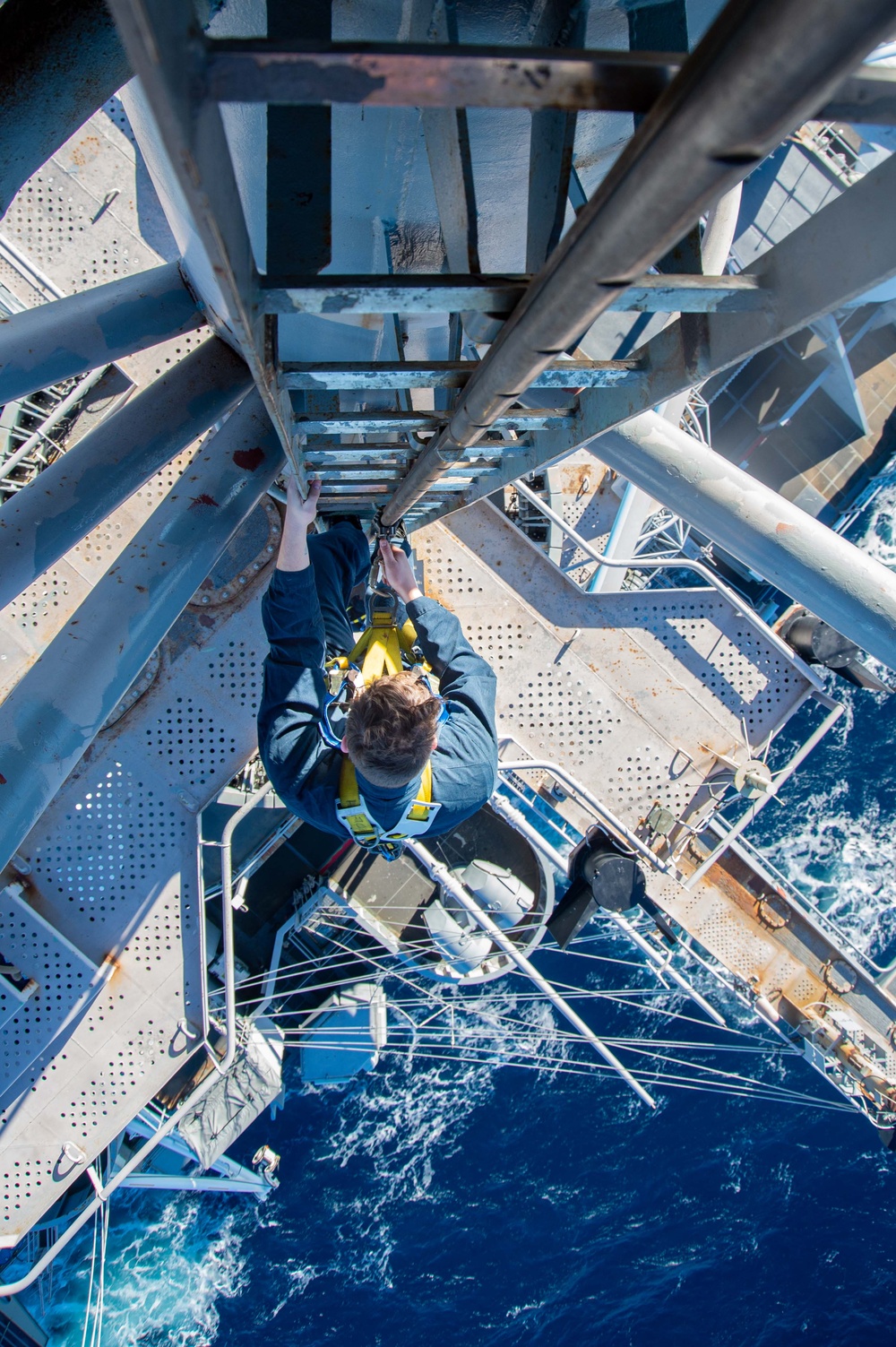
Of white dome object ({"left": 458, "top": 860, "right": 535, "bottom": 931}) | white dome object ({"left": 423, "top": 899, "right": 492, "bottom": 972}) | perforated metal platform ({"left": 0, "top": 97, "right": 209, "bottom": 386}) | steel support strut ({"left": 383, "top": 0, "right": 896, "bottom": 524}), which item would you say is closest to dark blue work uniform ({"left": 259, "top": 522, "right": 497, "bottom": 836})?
steel support strut ({"left": 383, "top": 0, "right": 896, "bottom": 524})

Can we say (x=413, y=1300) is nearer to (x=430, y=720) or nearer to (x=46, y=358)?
(x=430, y=720)

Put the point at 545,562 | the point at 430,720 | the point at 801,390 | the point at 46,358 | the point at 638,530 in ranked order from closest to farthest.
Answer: the point at 46,358 < the point at 430,720 < the point at 545,562 < the point at 638,530 < the point at 801,390

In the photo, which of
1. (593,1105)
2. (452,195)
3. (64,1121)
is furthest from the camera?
(593,1105)

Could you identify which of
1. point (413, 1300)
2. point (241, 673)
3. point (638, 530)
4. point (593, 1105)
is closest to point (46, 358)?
point (241, 673)

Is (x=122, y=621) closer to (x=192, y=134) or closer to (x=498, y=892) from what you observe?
(x=192, y=134)

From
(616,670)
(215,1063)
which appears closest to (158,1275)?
(215,1063)

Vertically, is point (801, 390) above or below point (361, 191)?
above

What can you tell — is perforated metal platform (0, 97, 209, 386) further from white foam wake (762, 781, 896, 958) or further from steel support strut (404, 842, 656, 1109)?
white foam wake (762, 781, 896, 958)
